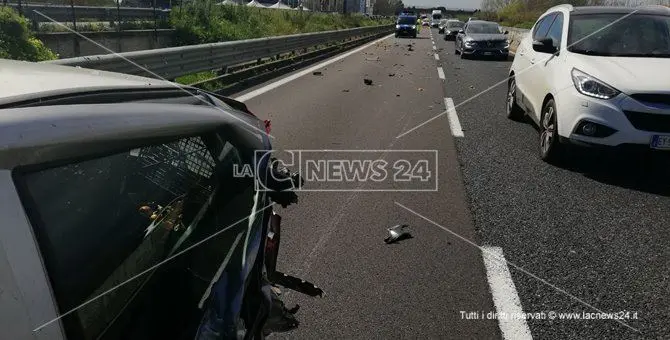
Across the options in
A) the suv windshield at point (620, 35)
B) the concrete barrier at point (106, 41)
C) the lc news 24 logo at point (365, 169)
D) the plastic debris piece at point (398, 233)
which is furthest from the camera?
the concrete barrier at point (106, 41)

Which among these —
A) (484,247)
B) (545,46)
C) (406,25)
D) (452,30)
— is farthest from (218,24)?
(406,25)

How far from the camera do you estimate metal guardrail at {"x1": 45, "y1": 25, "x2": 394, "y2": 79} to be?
6.94m

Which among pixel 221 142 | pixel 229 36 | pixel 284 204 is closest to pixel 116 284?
pixel 221 142

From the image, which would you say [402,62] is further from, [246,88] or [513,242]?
[513,242]

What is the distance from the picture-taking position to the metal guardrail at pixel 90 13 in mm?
15445

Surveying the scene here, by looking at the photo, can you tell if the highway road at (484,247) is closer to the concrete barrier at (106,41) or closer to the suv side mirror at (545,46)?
the suv side mirror at (545,46)

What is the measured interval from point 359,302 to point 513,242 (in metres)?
1.47

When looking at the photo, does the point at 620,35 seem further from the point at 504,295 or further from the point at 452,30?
the point at 452,30

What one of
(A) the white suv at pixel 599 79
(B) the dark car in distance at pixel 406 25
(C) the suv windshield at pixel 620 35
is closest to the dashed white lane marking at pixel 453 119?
(A) the white suv at pixel 599 79

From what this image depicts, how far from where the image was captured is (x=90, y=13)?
19297 millimetres

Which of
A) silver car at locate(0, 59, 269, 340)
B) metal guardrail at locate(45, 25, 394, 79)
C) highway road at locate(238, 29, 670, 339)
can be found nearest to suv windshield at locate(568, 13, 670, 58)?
highway road at locate(238, 29, 670, 339)

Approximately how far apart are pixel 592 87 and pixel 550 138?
2.68ft

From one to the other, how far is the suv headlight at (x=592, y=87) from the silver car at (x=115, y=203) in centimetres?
410

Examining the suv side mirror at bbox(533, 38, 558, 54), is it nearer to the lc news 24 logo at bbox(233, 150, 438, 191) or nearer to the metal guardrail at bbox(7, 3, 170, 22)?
the lc news 24 logo at bbox(233, 150, 438, 191)
